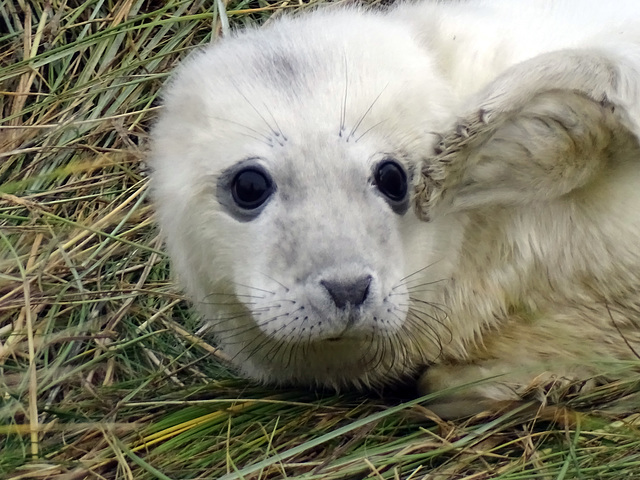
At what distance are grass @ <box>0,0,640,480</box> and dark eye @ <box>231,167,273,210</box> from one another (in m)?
0.49

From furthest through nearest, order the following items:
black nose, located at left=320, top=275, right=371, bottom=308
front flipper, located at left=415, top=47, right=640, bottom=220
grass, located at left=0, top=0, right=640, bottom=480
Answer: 1. front flipper, located at left=415, top=47, right=640, bottom=220
2. grass, located at left=0, top=0, right=640, bottom=480
3. black nose, located at left=320, top=275, right=371, bottom=308

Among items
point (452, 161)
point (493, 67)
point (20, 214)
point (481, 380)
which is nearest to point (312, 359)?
point (481, 380)

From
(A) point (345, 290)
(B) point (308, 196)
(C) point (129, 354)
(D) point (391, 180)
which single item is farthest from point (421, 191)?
(C) point (129, 354)

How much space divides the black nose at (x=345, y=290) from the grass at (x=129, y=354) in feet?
1.24

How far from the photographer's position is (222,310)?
254 centimetres

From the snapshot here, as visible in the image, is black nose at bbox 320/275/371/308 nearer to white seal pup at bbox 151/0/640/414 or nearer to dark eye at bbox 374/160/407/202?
white seal pup at bbox 151/0/640/414

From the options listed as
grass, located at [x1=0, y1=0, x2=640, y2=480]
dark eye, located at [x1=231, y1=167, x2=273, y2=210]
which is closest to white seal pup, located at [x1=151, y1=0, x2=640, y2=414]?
dark eye, located at [x1=231, y1=167, x2=273, y2=210]

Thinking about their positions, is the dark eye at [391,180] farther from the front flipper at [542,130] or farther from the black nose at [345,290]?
the black nose at [345,290]

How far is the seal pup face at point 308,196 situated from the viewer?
6.90 ft

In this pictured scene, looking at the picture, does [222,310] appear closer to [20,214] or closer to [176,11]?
[20,214]

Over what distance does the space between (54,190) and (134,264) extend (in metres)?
0.43

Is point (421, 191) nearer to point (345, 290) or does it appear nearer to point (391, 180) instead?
point (391, 180)

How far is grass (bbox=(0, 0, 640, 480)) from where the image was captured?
7.13ft

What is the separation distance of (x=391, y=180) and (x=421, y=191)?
0.08 metres
